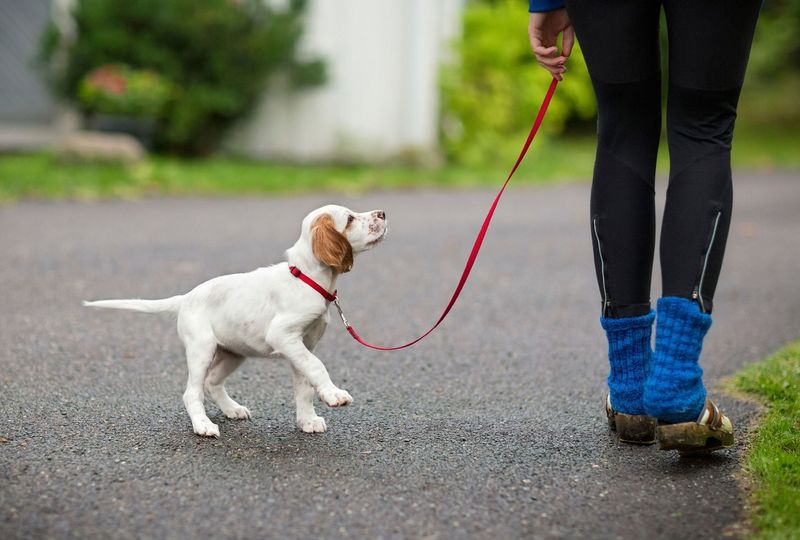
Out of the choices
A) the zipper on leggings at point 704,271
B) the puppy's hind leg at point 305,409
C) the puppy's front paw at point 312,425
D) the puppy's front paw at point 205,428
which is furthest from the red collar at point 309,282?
the zipper on leggings at point 704,271

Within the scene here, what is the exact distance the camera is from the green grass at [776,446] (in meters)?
2.51

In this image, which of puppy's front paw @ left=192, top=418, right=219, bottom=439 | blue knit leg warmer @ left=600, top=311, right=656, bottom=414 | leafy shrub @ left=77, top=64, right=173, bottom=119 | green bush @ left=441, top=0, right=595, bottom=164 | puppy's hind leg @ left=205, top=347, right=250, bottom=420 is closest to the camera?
blue knit leg warmer @ left=600, top=311, right=656, bottom=414

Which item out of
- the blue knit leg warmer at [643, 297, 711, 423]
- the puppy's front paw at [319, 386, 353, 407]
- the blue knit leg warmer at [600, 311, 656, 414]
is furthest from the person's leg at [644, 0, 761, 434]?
the puppy's front paw at [319, 386, 353, 407]

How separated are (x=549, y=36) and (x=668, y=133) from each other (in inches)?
21.0

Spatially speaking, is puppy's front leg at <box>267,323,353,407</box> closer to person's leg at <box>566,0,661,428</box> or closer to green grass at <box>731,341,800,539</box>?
person's leg at <box>566,0,661,428</box>

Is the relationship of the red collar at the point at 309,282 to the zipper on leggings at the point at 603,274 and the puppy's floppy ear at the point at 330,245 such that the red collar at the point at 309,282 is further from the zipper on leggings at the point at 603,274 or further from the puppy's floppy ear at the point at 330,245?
the zipper on leggings at the point at 603,274

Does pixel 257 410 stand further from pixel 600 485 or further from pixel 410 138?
pixel 410 138

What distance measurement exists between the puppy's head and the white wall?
377 inches

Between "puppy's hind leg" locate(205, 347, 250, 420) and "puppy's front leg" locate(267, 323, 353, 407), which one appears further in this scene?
"puppy's hind leg" locate(205, 347, 250, 420)

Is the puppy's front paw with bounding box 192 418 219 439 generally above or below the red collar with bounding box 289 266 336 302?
below

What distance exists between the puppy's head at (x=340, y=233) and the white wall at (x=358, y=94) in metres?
9.57

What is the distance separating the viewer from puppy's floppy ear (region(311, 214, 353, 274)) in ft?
10.0

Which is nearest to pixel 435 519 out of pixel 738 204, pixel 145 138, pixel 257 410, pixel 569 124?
pixel 257 410

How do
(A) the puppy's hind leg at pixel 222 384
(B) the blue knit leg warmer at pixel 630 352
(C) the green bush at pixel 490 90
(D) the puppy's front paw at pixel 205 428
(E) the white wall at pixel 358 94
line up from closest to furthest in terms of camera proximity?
(B) the blue knit leg warmer at pixel 630 352 → (D) the puppy's front paw at pixel 205 428 → (A) the puppy's hind leg at pixel 222 384 → (E) the white wall at pixel 358 94 → (C) the green bush at pixel 490 90
